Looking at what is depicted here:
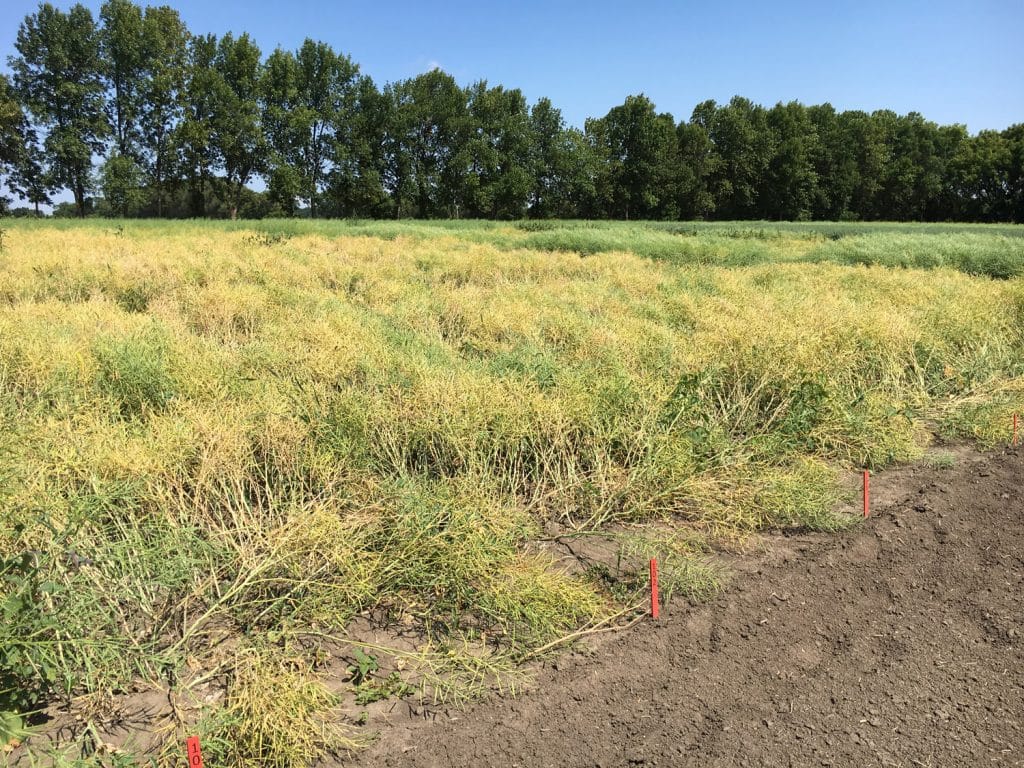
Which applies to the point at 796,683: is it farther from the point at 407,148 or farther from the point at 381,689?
the point at 407,148

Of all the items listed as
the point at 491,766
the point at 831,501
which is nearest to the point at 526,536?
the point at 491,766

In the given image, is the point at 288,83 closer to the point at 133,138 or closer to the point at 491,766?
the point at 133,138

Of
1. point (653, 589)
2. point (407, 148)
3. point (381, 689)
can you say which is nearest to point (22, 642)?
point (381, 689)

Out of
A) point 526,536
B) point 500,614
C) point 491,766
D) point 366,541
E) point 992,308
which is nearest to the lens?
point 491,766

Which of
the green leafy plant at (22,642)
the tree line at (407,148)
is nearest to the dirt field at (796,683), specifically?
the green leafy plant at (22,642)

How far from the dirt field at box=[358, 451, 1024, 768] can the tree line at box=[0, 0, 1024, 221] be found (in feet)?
167

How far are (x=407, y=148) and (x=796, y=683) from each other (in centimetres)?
5763

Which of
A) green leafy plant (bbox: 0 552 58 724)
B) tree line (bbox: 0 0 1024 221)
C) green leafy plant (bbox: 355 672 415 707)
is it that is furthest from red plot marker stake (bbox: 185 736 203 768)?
tree line (bbox: 0 0 1024 221)

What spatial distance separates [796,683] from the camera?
3.00 metres

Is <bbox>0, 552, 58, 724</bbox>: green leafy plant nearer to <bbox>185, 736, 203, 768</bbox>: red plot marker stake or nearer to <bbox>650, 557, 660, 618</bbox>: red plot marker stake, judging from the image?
<bbox>185, 736, 203, 768</bbox>: red plot marker stake

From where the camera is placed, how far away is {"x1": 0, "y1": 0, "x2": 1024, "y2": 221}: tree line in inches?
1913

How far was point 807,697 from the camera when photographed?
2.91 metres

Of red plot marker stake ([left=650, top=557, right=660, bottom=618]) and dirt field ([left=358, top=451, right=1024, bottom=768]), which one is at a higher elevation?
red plot marker stake ([left=650, top=557, right=660, bottom=618])

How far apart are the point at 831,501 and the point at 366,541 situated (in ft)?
10.1
